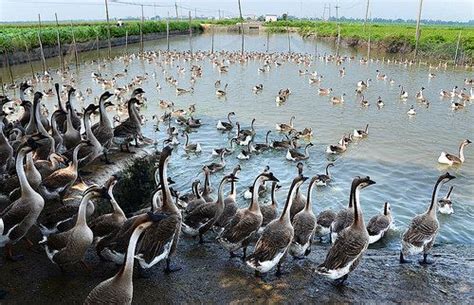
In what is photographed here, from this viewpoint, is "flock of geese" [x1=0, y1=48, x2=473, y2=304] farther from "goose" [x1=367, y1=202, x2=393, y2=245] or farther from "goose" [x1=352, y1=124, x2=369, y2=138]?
"goose" [x1=352, y1=124, x2=369, y2=138]

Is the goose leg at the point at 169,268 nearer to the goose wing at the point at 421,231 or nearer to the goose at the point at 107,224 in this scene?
the goose at the point at 107,224

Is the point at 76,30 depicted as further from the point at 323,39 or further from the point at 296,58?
the point at 323,39

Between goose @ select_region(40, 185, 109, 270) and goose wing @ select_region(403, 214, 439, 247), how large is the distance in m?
6.84

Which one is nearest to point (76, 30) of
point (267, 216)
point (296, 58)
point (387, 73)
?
point (296, 58)

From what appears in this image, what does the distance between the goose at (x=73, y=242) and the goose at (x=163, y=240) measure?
1042 mm

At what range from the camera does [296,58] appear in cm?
5222

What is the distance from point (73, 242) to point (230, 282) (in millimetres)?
3000

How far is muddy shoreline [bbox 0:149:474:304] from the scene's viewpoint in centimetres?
792

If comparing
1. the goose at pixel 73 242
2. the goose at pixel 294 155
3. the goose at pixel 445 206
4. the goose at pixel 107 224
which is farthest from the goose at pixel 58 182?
the goose at pixel 445 206

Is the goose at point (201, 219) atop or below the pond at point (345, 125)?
atop

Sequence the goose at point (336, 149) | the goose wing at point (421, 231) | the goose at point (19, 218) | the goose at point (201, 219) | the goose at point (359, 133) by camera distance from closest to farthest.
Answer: the goose at point (19, 218)
the goose wing at point (421, 231)
the goose at point (201, 219)
the goose at point (336, 149)
the goose at point (359, 133)

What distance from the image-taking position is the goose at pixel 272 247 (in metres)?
8.53

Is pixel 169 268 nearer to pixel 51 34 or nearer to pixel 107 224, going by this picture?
pixel 107 224

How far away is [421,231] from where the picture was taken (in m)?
10.1
